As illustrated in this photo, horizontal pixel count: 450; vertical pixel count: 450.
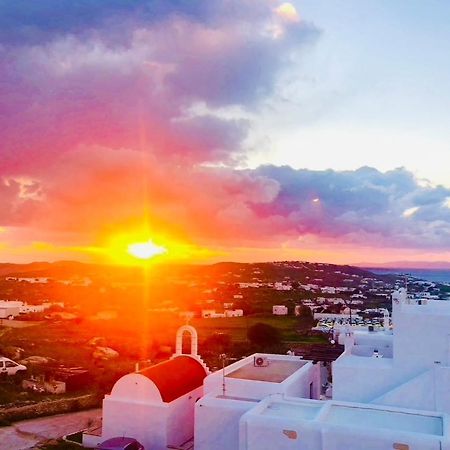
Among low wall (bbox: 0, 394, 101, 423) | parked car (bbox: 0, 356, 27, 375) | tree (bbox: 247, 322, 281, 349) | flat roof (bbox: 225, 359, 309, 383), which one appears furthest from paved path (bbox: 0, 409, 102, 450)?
tree (bbox: 247, 322, 281, 349)

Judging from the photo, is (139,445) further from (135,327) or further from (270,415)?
(135,327)

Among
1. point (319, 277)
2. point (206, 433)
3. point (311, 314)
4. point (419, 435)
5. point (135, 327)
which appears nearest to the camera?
point (419, 435)

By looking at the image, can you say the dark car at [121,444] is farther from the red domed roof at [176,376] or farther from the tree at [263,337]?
the tree at [263,337]

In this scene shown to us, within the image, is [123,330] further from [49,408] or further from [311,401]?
[311,401]

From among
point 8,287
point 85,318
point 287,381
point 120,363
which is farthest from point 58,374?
point 8,287

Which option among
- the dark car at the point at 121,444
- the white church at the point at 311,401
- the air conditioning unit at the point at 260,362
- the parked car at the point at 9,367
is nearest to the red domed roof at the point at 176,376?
the white church at the point at 311,401

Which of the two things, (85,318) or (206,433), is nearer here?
(206,433)
